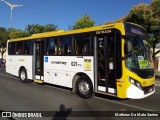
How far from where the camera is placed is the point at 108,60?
9.76 meters

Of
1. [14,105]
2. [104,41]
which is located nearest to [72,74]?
[104,41]

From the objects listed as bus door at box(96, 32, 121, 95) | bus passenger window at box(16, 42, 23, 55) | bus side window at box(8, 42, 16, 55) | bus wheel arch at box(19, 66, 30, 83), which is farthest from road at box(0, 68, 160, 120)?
bus side window at box(8, 42, 16, 55)

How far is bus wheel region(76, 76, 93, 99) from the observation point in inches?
418

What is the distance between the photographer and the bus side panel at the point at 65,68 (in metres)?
10.7

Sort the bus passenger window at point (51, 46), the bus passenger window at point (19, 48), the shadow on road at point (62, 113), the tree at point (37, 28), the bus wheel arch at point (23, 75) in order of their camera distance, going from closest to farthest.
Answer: the shadow on road at point (62, 113)
the bus passenger window at point (51, 46)
the bus wheel arch at point (23, 75)
the bus passenger window at point (19, 48)
the tree at point (37, 28)

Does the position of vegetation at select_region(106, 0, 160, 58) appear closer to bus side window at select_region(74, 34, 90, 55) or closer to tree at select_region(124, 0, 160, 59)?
tree at select_region(124, 0, 160, 59)

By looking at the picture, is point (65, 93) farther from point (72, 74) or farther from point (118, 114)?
point (118, 114)

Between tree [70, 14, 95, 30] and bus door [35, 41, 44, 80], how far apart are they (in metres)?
16.4

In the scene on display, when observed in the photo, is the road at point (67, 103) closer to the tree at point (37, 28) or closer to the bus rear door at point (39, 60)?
the bus rear door at point (39, 60)

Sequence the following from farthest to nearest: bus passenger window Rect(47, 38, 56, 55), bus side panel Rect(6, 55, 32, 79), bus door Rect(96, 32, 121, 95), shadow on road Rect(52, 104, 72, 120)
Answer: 1. bus side panel Rect(6, 55, 32, 79)
2. bus passenger window Rect(47, 38, 56, 55)
3. bus door Rect(96, 32, 121, 95)
4. shadow on road Rect(52, 104, 72, 120)

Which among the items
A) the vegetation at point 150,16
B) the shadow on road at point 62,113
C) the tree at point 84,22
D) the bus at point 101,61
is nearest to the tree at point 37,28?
the tree at point 84,22

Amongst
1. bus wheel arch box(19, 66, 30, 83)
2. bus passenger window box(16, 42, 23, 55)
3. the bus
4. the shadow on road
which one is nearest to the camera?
the shadow on road

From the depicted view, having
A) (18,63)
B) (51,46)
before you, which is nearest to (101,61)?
(51,46)

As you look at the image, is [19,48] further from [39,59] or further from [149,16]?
[149,16]
